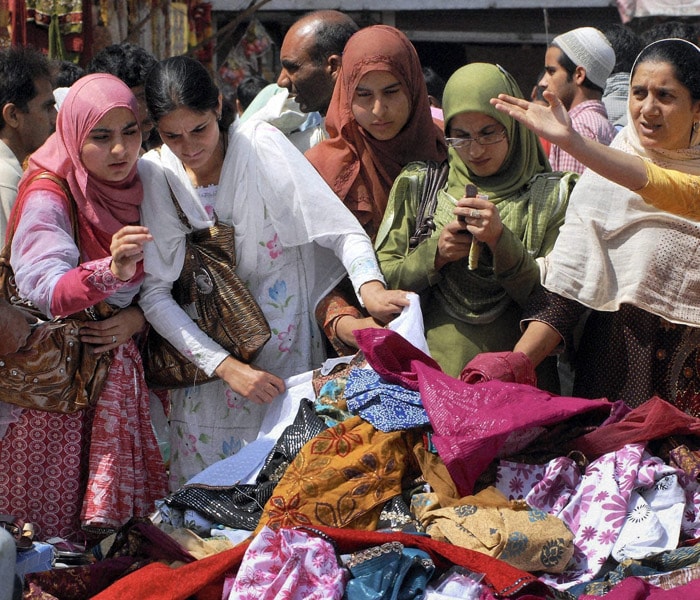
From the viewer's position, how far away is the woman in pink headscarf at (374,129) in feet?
11.3

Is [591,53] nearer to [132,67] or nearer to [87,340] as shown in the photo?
[132,67]

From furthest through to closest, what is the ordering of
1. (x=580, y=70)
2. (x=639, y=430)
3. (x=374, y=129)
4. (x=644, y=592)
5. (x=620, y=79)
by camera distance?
(x=620, y=79) → (x=580, y=70) → (x=374, y=129) → (x=639, y=430) → (x=644, y=592)

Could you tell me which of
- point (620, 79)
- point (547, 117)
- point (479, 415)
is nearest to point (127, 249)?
point (479, 415)

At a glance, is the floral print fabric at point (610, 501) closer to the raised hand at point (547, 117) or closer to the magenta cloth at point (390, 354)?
the magenta cloth at point (390, 354)

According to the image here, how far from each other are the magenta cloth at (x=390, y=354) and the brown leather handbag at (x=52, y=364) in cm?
85

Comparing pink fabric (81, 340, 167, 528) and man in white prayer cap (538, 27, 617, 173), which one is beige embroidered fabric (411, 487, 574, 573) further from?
man in white prayer cap (538, 27, 617, 173)

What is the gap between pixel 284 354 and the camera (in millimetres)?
3436

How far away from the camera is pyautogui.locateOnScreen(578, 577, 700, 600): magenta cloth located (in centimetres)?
224

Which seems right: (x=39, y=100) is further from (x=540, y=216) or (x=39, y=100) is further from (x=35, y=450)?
(x=540, y=216)

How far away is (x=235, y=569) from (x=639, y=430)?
1.03 m

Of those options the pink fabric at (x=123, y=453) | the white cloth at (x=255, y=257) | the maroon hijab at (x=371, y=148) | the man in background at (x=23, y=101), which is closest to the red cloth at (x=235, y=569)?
the pink fabric at (x=123, y=453)

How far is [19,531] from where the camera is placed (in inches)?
109

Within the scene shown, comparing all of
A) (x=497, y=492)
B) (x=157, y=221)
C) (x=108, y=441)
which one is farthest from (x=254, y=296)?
(x=497, y=492)

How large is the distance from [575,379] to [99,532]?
1.49 metres
